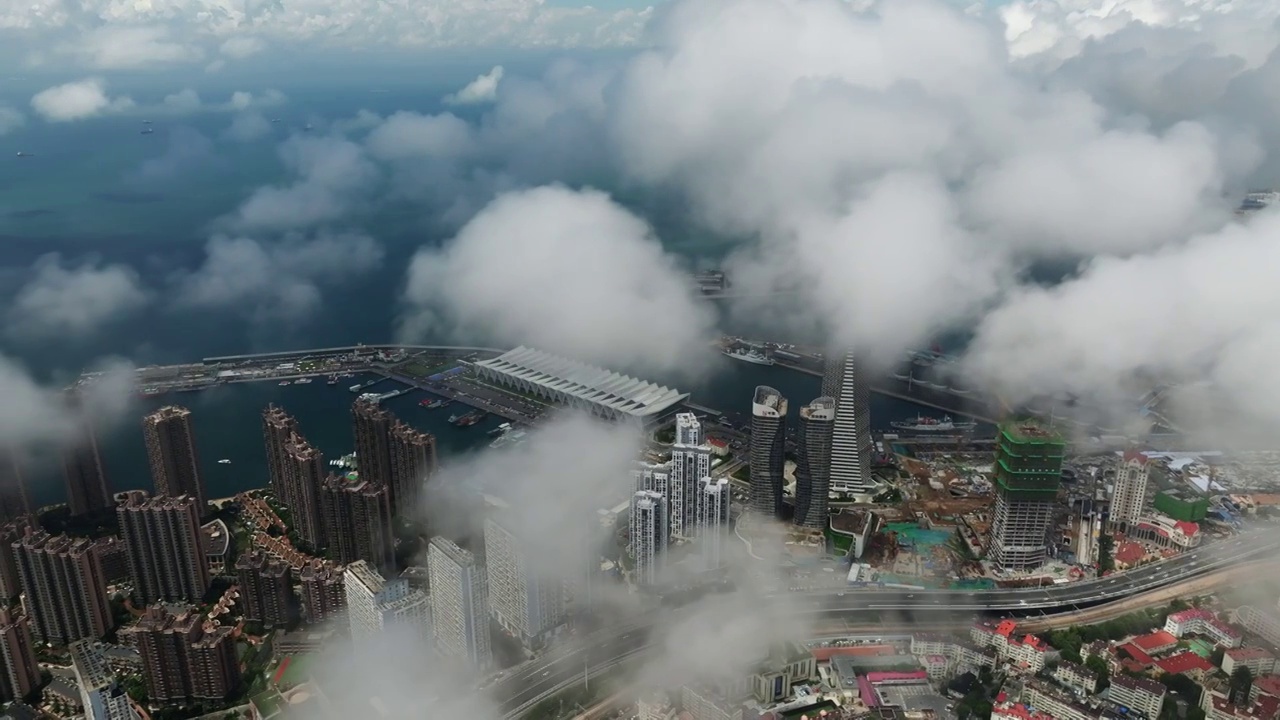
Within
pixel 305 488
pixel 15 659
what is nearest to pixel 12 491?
pixel 15 659

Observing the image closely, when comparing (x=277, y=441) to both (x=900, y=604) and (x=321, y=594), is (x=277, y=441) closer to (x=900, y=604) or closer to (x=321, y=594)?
(x=321, y=594)

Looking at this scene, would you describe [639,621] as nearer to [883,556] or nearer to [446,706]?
[446,706]

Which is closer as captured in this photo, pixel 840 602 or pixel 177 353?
pixel 840 602

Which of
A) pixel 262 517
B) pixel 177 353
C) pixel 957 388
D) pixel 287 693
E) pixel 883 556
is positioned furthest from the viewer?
pixel 177 353

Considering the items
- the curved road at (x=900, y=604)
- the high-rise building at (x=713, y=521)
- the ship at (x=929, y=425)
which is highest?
the high-rise building at (x=713, y=521)

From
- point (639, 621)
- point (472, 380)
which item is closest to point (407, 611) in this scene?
point (639, 621)

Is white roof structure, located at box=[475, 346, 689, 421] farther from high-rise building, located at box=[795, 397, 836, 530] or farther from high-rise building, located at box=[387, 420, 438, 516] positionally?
high-rise building, located at box=[387, 420, 438, 516]

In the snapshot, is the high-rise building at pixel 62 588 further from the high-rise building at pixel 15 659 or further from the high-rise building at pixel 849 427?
the high-rise building at pixel 849 427

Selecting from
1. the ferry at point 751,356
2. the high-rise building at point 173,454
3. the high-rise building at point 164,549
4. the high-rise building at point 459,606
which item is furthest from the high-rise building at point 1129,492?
the high-rise building at point 173,454
